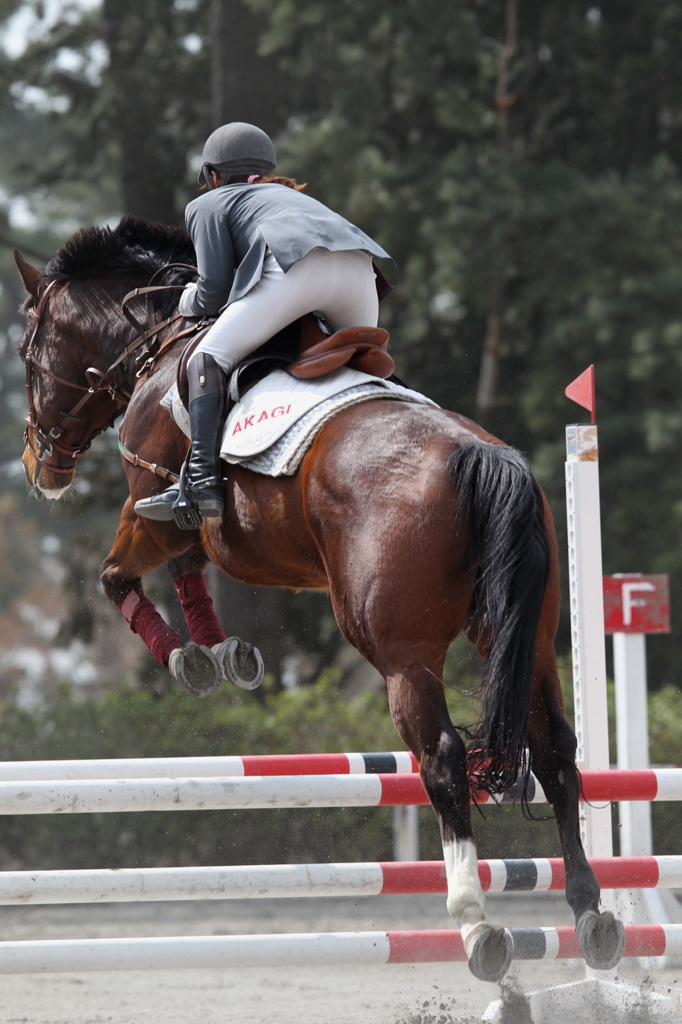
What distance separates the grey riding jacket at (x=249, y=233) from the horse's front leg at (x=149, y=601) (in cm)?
78

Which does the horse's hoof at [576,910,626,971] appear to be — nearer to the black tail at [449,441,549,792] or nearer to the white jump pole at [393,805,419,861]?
the black tail at [449,441,549,792]

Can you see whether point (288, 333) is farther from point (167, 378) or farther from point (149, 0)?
point (149, 0)

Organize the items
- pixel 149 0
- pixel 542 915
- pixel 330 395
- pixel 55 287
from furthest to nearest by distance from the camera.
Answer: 1. pixel 149 0
2. pixel 542 915
3. pixel 55 287
4. pixel 330 395

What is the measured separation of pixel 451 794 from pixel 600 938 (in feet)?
1.81

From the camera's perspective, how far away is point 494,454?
9.21 feet

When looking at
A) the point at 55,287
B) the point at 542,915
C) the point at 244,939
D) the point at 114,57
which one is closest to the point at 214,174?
the point at 55,287

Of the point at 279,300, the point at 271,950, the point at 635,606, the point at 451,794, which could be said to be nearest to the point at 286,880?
the point at 271,950

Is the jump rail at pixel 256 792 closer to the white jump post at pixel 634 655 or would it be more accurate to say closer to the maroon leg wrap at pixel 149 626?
the maroon leg wrap at pixel 149 626

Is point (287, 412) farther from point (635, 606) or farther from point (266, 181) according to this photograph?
point (635, 606)

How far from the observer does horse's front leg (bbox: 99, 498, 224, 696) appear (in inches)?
148

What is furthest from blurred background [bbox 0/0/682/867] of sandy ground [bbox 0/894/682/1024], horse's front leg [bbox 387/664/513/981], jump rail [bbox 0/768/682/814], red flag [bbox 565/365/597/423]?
horse's front leg [bbox 387/664/513/981]

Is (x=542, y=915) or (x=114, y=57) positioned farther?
(x=114, y=57)

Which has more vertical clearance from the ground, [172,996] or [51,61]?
[51,61]

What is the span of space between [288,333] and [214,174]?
636 mm
